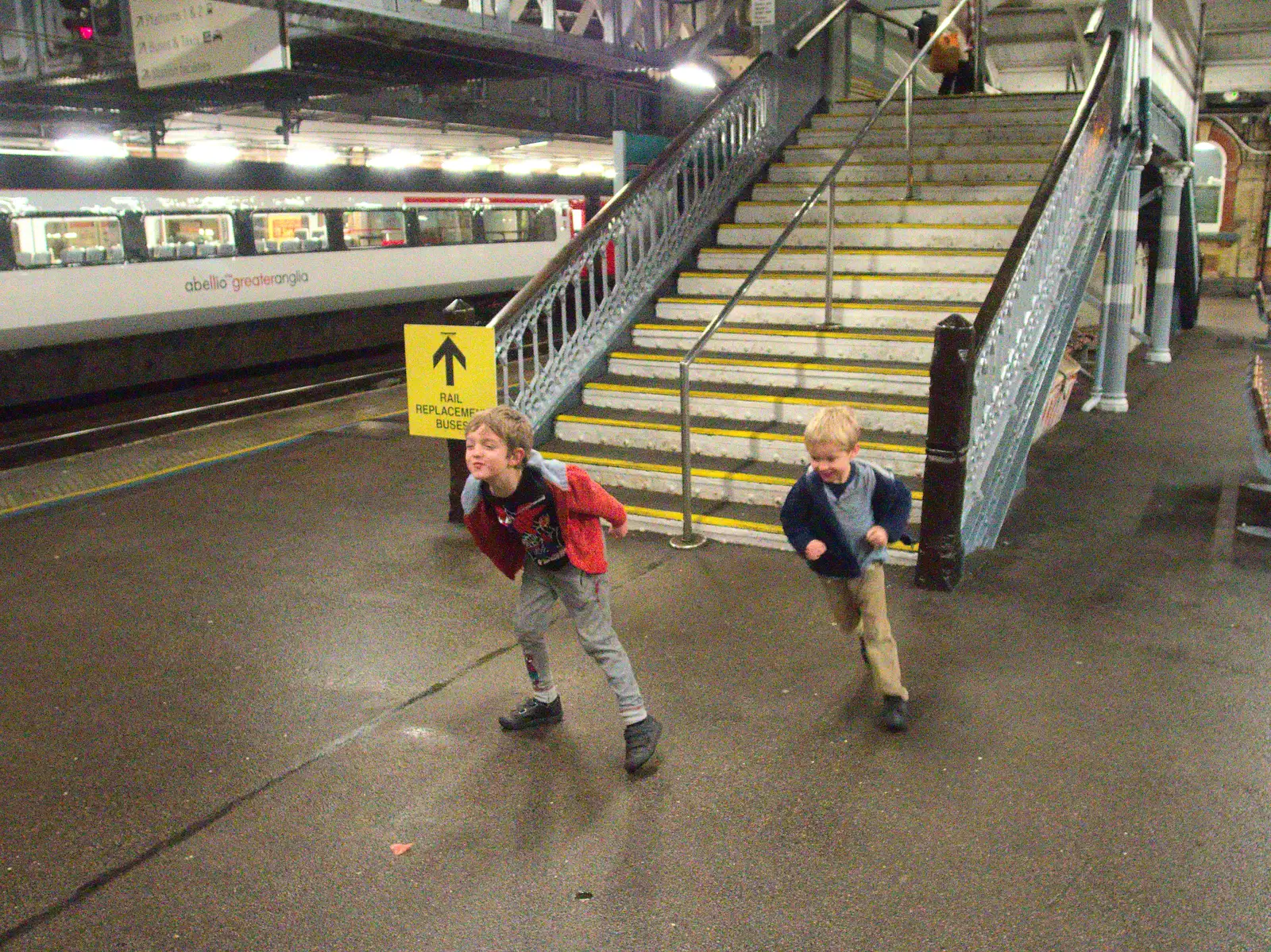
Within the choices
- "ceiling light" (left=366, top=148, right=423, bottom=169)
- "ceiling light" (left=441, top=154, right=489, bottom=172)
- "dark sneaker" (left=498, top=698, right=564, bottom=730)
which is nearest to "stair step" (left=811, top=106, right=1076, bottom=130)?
"dark sneaker" (left=498, top=698, right=564, bottom=730)

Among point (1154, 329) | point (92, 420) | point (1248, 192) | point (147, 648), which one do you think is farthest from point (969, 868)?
point (1248, 192)

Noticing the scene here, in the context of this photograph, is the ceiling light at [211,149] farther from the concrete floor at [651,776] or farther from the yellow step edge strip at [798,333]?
the concrete floor at [651,776]

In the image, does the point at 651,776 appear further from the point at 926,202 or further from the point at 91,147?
the point at 91,147

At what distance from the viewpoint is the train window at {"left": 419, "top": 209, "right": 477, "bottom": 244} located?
17.5 m

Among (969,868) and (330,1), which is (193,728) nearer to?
(969,868)

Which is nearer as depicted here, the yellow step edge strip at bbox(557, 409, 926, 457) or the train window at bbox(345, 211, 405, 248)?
the yellow step edge strip at bbox(557, 409, 926, 457)

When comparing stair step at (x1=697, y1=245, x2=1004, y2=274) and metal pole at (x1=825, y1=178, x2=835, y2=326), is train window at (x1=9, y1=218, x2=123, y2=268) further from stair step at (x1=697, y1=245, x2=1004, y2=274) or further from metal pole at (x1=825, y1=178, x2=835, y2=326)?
metal pole at (x1=825, y1=178, x2=835, y2=326)

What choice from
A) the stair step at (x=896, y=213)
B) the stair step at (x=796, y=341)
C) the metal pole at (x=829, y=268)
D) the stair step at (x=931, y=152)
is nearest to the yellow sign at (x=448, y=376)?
the stair step at (x=796, y=341)

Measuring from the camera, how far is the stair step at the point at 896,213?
9.19 meters

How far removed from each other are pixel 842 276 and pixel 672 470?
8.73ft

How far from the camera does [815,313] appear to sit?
880cm

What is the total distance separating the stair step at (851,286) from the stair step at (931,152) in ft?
6.33

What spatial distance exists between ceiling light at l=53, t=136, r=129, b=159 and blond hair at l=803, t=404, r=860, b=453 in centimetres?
1138

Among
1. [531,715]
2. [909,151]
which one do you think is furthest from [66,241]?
[531,715]
